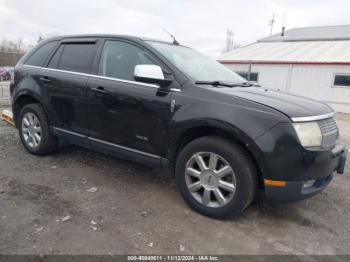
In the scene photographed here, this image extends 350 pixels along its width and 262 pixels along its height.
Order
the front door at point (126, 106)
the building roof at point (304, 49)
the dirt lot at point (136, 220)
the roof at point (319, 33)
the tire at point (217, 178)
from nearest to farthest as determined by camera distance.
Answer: the dirt lot at point (136, 220), the tire at point (217, 178), the front door at point (126, 106), the building roof at point (304, 49), the roof at point (319, 33)

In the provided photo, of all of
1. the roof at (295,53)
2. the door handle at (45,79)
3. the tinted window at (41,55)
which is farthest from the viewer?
the roof at (295,53)

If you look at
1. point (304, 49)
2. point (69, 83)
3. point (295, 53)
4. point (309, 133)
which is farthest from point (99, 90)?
point (304, 49)

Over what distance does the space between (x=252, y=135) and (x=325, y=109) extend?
1004 millimetres

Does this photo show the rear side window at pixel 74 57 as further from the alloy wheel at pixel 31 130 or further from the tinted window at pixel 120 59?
the alloy wheel at pixel 31 130

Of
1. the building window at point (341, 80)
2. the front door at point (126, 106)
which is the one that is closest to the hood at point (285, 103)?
the front door at point (126, 106)

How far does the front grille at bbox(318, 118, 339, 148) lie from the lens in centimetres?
269

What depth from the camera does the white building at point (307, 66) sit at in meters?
14.8

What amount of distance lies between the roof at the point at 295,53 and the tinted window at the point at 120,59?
13972 mm

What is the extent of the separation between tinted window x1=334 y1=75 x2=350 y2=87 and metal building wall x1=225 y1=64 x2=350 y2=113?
217 mm

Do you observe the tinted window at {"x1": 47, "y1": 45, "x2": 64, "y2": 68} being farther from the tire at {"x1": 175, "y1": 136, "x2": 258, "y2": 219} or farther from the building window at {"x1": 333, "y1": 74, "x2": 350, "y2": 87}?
the building window at {"x1": 333, "y1": 74, "x2": 350, "y2": 87}

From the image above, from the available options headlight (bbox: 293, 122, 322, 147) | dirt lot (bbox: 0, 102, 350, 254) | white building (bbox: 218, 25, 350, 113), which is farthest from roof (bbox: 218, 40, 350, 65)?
headlight (bbox: 293, 122, 322, 147)

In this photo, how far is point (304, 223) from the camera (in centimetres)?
300

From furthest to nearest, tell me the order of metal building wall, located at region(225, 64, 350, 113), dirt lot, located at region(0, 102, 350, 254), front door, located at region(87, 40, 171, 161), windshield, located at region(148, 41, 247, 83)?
metal building wall, located at region(225, 64, 350, 113) < windshield, located at region(148, 41, 247, 83) < front door, located at region(87, 40, 171, 161) < dirt lot, located at region(0, 102, 350, 254)

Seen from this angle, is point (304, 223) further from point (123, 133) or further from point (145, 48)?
point (145, 48)
